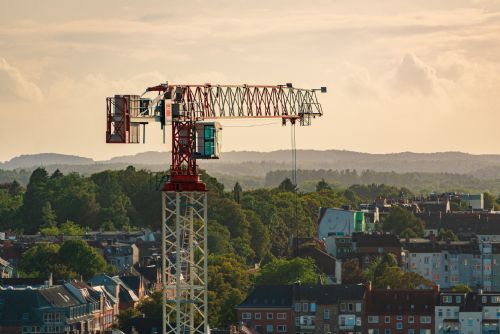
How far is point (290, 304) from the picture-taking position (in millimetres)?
159375

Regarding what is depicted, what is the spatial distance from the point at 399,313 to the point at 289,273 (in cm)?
2128

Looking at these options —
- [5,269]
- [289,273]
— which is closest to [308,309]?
[289,273]

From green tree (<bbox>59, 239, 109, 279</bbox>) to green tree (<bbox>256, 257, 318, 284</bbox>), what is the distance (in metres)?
13.1

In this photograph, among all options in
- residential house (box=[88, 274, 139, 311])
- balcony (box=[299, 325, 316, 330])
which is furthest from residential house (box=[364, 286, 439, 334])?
residential house (box=[88, 274, 139, 311])

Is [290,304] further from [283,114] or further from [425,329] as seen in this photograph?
[283,114]

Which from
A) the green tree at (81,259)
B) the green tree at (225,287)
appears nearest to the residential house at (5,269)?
the green tree at (81,259)

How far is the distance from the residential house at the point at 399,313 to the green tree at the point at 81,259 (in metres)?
29.0

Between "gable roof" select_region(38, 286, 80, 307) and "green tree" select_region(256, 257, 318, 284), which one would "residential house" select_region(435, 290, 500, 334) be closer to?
"green tree" select_region(256, 257, 318, 284)

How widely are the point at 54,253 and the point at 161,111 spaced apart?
103237 mm

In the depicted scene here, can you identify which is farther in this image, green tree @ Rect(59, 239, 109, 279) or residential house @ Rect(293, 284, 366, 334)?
green tree @ Rect(59, 239, 109, 279)

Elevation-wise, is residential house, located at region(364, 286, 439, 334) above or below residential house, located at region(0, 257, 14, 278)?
below

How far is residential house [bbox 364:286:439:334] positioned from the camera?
159750mm

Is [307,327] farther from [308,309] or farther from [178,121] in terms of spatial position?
[178,121]

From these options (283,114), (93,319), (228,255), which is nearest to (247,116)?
(283,114)
